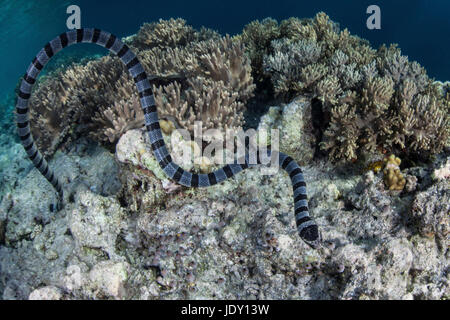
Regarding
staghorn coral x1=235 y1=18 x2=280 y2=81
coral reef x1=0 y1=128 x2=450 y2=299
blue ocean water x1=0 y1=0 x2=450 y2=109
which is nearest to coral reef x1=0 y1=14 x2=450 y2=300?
coral reef x1=0 y1=128 x2=450 y2=299

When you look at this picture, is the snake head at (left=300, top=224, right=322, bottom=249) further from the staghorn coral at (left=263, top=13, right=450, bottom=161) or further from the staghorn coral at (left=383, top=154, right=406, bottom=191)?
the staghorn coral at (left=263, top=13, right=450, bottom=161)

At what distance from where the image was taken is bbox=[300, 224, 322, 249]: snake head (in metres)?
2.61

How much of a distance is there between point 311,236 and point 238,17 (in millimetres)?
40114

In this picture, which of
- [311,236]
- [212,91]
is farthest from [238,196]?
[212,91]

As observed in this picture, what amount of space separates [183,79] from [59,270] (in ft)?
10.2

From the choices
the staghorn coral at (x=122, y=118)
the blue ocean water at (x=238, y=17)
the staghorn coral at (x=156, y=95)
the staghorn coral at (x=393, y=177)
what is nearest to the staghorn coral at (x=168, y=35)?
the staghorn coral at (x=156, y=95)

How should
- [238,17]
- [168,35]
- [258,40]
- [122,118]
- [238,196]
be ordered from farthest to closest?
[238,17], [168,35], [258,40], [122,118], [238,196]

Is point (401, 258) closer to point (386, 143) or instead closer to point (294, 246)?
point (294, 246)

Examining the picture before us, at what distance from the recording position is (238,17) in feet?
124

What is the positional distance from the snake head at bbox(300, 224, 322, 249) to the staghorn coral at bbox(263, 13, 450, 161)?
125 centimetres

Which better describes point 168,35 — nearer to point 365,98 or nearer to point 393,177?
point 365,98

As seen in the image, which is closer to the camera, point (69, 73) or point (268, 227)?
point (268, 227)
